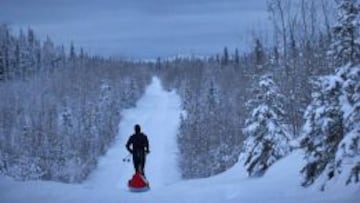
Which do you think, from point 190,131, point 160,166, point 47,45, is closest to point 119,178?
point 160,166

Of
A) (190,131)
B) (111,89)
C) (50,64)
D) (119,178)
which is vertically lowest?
(119,178)

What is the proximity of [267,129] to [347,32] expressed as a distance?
7.95 meters

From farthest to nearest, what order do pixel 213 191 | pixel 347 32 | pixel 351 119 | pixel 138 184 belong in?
pixel 138 184, pixel 213 191, pixel 347 32, pixel 351 119

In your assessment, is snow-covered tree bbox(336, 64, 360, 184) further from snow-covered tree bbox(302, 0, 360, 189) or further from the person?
the person

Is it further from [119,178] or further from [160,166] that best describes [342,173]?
[160,166]

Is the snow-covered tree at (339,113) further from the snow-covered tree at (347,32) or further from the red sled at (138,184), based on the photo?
the red sled at (138,184)

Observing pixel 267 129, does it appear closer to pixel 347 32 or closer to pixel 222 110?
pixel 347 32

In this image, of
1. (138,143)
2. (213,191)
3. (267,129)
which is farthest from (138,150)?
(267,129)

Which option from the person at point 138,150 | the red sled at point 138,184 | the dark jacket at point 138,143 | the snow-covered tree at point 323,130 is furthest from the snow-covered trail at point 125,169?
the snow-covered tree at point 323,130

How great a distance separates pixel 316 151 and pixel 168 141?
5185 cm

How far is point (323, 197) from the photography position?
37.9ft

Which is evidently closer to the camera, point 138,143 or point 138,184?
point 138,184

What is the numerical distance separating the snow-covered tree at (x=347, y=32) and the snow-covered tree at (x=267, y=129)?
23.7ft

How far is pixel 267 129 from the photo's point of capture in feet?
65.4
